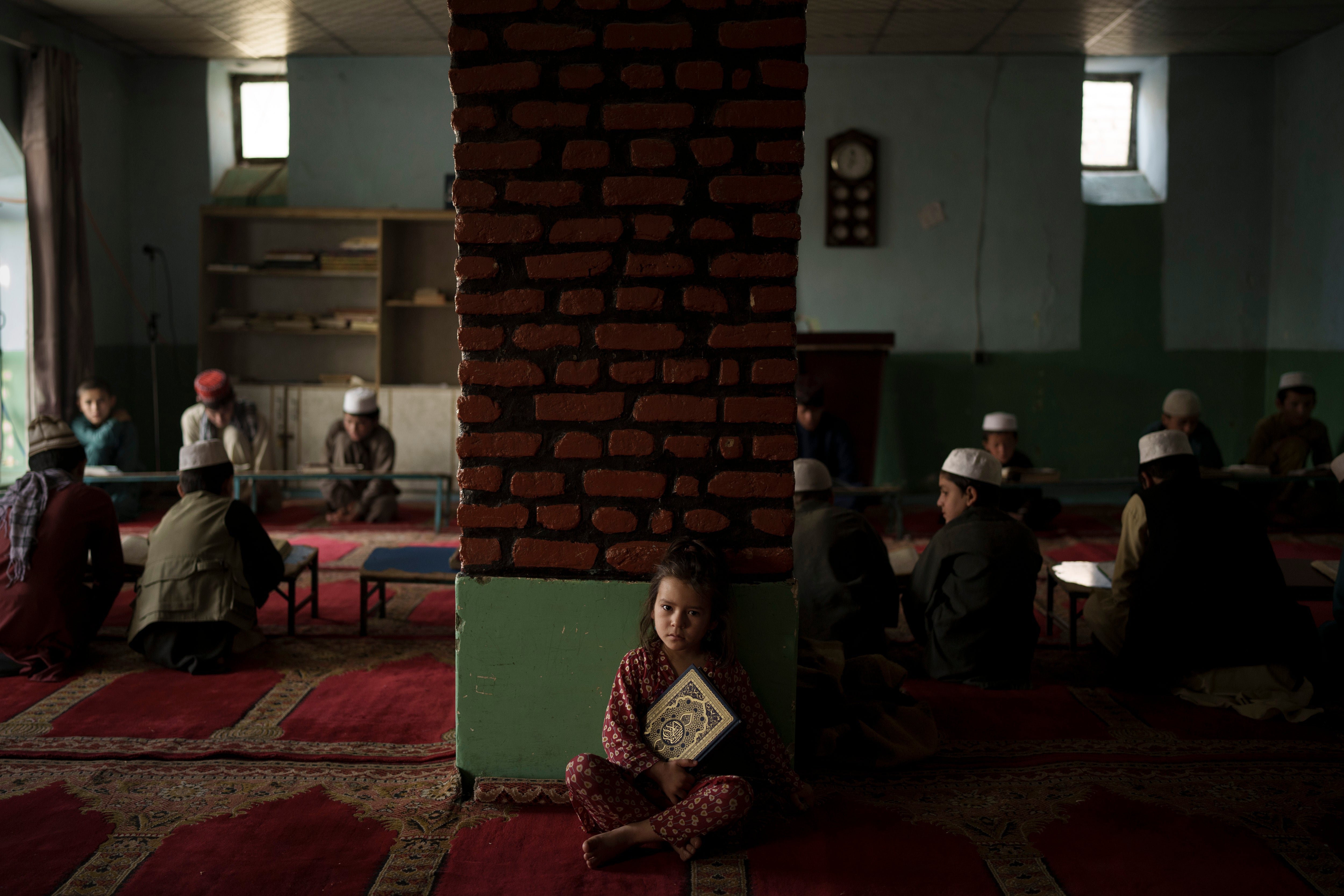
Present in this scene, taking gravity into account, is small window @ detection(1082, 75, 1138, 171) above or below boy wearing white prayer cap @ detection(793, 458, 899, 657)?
above

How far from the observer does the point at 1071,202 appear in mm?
7910

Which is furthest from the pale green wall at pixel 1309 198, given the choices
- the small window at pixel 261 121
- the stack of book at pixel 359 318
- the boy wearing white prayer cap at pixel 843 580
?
the small window at pixel 261 121

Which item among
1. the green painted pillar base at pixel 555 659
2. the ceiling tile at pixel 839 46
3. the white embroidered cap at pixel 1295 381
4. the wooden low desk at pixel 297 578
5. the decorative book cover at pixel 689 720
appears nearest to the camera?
the decorative book cover at pixel 689 720

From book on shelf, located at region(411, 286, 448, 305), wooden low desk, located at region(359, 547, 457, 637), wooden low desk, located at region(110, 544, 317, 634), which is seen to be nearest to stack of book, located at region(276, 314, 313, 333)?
book on shelf, located at region(411, 286, 448, 305)

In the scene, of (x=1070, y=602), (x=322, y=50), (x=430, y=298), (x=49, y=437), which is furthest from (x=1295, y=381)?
(x=322, y=50)

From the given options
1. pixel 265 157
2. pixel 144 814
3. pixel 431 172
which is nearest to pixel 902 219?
pixel 431 172

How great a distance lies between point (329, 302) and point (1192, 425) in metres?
6.52

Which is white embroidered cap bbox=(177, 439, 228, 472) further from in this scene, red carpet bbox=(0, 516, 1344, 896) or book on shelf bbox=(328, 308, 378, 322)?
book on shelf bbox=(328, 308, 378, 322)

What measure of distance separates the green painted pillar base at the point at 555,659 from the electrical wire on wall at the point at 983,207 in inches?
231

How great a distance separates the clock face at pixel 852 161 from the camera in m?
7.84

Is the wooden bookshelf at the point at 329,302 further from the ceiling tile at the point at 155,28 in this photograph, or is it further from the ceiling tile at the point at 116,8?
the ceiling tile at the point at 116,8

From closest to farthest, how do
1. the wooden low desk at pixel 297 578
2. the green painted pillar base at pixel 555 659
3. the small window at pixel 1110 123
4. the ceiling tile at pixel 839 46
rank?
the green painted pillar base at pixel 555 659 → the wooden low desk at pixel 297 578 → the ceiling tile at pixel 839 46 → the small window at pixel 1110 123

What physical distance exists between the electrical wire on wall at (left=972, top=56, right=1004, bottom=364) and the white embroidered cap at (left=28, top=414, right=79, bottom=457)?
6245 mm

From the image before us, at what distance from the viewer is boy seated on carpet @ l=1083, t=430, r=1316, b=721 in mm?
3520
